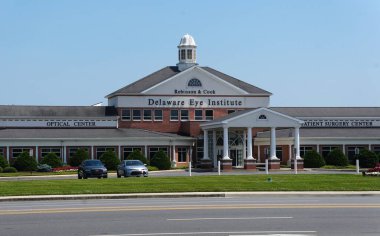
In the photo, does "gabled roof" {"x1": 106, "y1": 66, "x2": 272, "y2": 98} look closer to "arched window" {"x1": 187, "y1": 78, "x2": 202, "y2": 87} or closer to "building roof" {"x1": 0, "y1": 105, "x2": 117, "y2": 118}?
"arched window" {"x1": 187, "y1": 78, "x2": 202, "y2": 87}

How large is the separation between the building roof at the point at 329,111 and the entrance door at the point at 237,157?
1116cm

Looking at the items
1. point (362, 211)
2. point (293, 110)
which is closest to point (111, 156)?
point (293, 110)

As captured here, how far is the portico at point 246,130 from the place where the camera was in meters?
63.8

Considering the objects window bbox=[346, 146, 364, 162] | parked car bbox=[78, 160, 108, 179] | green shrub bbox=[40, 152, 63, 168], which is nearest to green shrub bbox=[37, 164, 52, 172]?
green shrub bbox=[40, 152, 63, 168]

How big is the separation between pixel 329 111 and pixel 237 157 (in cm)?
1667

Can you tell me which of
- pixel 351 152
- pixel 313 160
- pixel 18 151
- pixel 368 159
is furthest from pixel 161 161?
pixel 351 152

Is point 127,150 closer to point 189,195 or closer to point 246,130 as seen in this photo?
point 246,130

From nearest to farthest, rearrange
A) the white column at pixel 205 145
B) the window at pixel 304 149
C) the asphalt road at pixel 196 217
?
the asphalt road at pixel 196 217 < the white column at pixel 205 145 < the window at pixel 304 149

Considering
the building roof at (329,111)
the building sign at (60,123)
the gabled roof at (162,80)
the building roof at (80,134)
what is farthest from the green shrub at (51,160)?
the building roof at (329,111)

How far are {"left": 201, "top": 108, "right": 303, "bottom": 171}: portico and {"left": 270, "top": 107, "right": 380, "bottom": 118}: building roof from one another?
39.2ft

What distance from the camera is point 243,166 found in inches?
2714

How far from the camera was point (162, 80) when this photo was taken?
75375 mm

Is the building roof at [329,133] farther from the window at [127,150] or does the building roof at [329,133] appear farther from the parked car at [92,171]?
the parked car at [92,171]

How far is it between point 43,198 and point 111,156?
36.9 m
